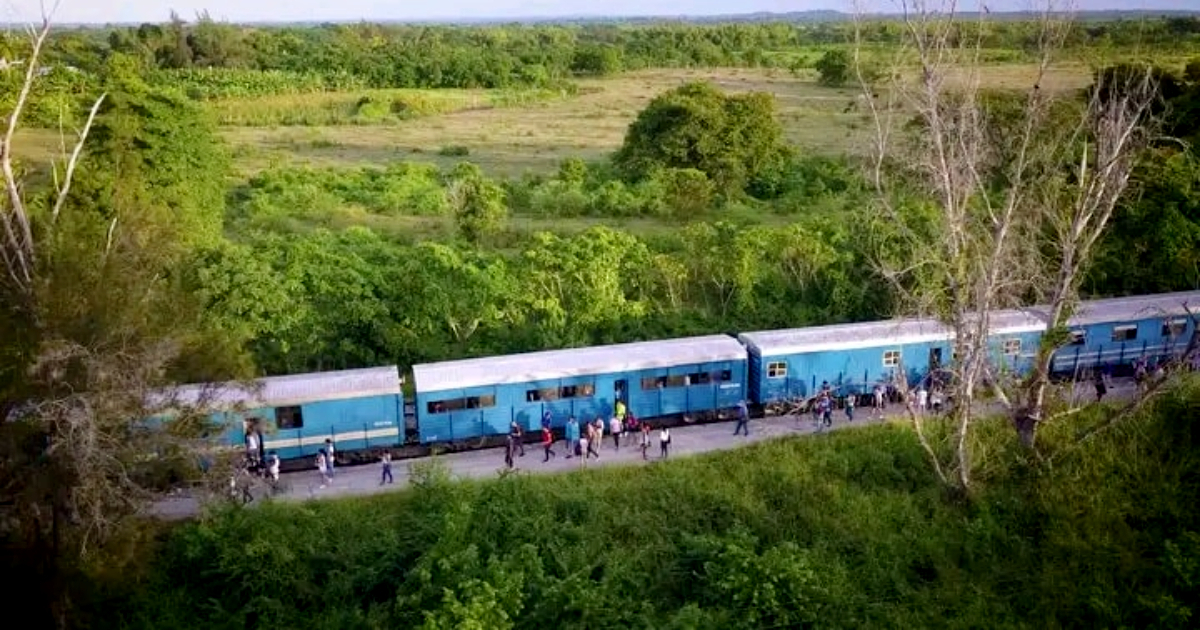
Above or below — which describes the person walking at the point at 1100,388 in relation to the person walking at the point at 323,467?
above

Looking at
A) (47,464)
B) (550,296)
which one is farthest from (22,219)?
(550,296)

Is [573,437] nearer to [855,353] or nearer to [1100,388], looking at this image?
[855,353]

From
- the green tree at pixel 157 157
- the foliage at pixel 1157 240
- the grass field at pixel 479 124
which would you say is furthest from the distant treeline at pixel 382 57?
the foliage at pixel 1157 240

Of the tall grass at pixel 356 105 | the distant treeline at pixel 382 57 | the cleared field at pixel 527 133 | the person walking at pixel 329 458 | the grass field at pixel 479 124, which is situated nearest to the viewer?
the person walking at pixel 329 458

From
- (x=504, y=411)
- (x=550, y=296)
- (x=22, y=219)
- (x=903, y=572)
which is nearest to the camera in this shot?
(x=22, y=219)

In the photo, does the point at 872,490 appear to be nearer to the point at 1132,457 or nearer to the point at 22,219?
the point at 1132,457

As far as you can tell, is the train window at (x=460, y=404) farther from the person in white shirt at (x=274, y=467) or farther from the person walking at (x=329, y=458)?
the person in white shirt at (x=274, y=467)
